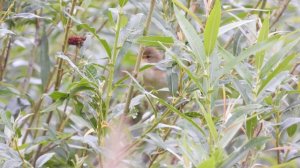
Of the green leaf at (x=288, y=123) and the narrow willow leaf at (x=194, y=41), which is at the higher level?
the narrow willow leaf at (x=194, y=41)

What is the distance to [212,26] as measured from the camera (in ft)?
3.75

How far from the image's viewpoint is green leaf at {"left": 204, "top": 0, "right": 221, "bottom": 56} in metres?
1.13

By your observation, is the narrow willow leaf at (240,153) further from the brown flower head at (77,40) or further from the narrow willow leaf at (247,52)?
the brown flower head at (77,40)

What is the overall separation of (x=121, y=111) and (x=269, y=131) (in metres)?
0.35

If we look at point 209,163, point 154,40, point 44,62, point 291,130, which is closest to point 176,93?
point 154,40

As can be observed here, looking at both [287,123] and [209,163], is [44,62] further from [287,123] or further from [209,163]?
[209,163]

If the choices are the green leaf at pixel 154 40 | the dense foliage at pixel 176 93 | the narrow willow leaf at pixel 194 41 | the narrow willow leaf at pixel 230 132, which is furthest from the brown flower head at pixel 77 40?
the narrow willow leaf at pixel 230 132

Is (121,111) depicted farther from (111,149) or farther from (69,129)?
(69,129)

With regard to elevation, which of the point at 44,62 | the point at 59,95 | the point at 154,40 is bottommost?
the point at 44,62

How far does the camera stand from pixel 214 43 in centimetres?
116

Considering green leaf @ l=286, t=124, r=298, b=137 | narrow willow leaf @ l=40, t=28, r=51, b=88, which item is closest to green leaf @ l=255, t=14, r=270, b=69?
green leaf @ l=286, t=124, r=298, b=137

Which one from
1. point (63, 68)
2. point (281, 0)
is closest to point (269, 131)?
point (63, 68)

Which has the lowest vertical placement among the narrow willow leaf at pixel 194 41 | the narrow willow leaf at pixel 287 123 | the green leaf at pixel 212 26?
the narrow willow leaf at pixel 287 123

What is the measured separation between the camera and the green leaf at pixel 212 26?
1.13 metres
